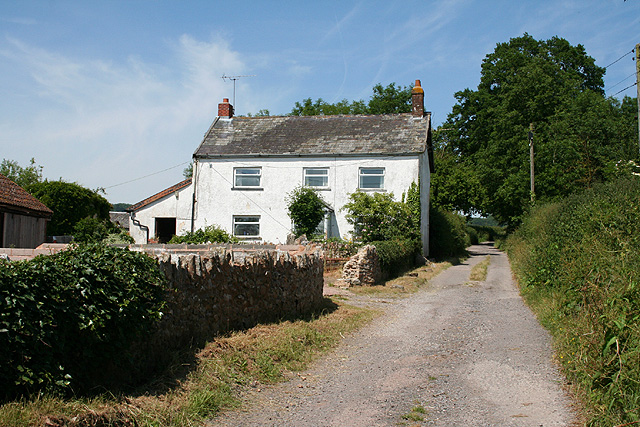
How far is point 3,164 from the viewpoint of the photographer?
4844 centimetres

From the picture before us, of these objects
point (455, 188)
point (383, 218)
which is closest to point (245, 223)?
point (383, 218)

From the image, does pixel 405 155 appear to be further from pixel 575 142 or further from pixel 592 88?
pixel 592 88

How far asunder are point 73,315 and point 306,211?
22.1 metres

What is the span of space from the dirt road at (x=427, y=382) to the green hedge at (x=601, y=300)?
0.46 meters

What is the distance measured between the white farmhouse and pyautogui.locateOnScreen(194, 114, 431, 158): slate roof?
6 centimetres

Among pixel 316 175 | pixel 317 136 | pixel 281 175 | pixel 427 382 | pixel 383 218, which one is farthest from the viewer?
pixel 317 136

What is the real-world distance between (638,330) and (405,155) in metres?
22.7

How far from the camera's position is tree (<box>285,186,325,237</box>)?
27.0 m

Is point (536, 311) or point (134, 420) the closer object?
point (134, 420)

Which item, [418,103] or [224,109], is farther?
[224,109]

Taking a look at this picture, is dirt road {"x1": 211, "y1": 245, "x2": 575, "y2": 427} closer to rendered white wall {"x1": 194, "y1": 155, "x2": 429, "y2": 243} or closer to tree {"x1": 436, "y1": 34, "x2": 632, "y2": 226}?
rendered white wall {"x1": 194, "y1": 155, "x2": 429, "y2": 243}

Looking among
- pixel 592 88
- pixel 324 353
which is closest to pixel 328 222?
pixel 324 353

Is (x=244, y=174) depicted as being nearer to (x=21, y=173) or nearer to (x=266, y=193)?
(x=266, y=193)

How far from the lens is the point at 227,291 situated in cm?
845
